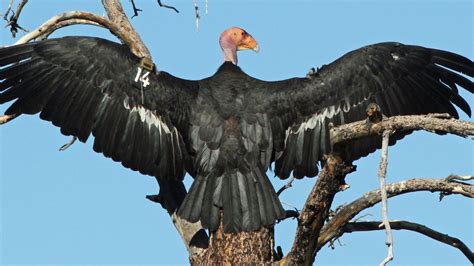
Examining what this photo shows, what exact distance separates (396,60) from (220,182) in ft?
6.85

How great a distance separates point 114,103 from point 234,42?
2.05 metres

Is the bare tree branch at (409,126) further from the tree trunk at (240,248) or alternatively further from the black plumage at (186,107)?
the black plumage at (186,107)

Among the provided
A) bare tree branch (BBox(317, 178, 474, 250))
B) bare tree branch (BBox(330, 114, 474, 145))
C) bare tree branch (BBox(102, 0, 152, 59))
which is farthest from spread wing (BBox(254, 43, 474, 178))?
bare tree branch (BBox(330, 114, 474, 145))

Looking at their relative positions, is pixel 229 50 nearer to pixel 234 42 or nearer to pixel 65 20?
pixel 234 42

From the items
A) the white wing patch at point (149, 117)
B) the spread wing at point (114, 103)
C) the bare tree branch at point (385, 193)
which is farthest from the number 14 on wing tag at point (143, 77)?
the bare tree branch at point (385, 193)

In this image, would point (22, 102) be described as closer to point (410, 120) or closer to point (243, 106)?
point (243, 106)

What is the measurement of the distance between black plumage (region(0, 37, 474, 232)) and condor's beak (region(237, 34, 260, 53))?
149cm

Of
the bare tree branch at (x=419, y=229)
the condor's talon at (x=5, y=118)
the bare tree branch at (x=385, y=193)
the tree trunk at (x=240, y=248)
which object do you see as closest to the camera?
the bare tree branch at (x=385, y=193)

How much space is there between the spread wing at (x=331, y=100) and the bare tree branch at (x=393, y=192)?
3.86ft

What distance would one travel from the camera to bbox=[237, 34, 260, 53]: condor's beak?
971cm

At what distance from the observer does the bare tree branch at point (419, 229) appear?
7.16 m

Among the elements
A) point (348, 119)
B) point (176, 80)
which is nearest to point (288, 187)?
point (348, 119)

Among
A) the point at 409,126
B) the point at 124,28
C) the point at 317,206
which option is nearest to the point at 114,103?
the point at 124,28

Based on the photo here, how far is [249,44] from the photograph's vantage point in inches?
383
